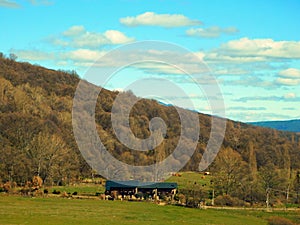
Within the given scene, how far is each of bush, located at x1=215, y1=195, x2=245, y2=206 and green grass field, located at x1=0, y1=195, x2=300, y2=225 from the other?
7992 mm

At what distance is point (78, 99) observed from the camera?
138 meters

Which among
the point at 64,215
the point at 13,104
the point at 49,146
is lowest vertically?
the point at 64,215

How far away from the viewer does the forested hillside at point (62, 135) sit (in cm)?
7019

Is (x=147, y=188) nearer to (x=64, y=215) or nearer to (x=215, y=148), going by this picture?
(x=64, y=215)

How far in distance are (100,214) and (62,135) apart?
56607 millimetres

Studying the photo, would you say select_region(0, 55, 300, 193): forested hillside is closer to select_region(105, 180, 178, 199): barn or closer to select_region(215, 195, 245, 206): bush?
select_region(215, 195, 245, 206): bush

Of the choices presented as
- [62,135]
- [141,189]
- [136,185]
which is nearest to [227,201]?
[141,189]

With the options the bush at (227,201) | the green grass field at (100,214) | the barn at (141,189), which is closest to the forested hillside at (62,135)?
the bush at (227,201)

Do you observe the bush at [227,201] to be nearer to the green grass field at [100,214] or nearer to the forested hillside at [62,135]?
the forested hillside at [62,135]

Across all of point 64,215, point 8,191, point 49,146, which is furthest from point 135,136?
point 64,215

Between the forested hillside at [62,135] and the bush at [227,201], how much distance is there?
156 inches

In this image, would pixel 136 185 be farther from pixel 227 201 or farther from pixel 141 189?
pixel 227 201

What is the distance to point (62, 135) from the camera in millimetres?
95312

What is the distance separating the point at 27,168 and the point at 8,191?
11769mm
